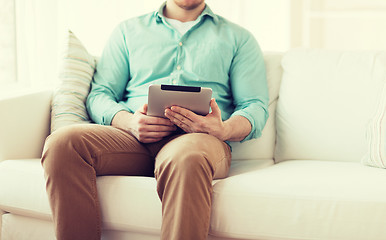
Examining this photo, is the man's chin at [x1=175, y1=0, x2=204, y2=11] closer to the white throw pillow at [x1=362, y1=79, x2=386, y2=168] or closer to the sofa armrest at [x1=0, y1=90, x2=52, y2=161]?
the sofa armrest at [x1=0, y1=90, x2=52, y2=161]

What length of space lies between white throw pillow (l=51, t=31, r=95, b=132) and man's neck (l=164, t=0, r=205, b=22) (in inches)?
15.5

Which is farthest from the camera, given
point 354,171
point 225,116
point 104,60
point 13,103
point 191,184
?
point 104,60

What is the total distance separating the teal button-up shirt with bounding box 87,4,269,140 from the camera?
5.92 feet

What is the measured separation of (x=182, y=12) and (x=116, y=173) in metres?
0.78

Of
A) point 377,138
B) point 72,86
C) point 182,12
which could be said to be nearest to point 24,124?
point 72,86

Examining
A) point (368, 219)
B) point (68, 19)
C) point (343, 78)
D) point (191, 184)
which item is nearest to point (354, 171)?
point (368, 219)

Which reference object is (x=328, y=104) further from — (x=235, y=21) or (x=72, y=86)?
(x=235, y=21)

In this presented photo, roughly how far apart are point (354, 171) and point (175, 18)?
0.94 m

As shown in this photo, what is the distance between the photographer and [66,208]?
1332 mm

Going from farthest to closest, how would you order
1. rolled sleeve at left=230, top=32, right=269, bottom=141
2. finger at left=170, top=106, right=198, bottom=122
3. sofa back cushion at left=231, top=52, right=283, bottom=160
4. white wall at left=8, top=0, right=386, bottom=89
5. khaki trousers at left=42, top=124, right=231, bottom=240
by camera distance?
1. white wall at left=8, top=0, right=386, bottom=89
2. sofa back cushion at left=231, top=52, right=283, bottom=160
3. rolled sleeve at left=230, top=32, right=269, bottom=141
4. finger at left=170, top=106, right=198, bottom=122
5. khaki trousers at left=42, top=124, right=231, bottom=240

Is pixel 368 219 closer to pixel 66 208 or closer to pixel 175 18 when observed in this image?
pixel 66 208

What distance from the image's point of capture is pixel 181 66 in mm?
1835

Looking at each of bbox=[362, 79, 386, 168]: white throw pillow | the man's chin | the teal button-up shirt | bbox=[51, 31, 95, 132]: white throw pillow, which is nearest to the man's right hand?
the teal button-up shirt

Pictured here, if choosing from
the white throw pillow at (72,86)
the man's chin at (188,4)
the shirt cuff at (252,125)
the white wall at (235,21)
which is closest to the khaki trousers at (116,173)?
the shirt cuff at (252,125)
